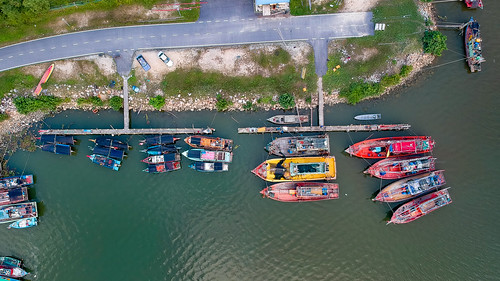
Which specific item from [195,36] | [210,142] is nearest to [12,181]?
[210,142]

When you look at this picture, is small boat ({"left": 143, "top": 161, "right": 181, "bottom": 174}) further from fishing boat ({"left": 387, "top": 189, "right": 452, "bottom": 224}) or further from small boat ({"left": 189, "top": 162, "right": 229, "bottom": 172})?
fishing boat ({"left": 387, "top": 189, "right": 452, "bottom": 224})

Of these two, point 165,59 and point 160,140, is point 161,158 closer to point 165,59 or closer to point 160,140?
point 160,140

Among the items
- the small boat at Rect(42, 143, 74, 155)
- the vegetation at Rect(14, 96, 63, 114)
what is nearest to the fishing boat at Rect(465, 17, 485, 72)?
the small boat at Rect(42, 143, 74, 155)

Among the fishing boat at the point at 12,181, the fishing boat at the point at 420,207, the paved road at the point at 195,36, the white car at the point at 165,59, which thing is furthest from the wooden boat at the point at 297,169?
the fishing boat at the point at 12,181

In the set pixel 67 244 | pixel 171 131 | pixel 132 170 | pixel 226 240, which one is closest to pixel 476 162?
pixel 226 240

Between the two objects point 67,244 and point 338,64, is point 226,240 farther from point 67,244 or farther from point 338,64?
point 338,64

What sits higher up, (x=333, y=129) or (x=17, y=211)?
(x=333, y=129)
